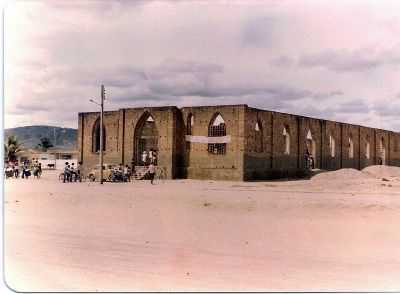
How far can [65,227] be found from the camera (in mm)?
10359

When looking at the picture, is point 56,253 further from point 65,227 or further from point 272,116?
point 272,116

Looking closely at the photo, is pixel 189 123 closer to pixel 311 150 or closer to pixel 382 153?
pixel 311 150

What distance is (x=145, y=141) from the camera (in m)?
29.3

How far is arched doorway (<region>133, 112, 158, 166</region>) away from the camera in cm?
2825

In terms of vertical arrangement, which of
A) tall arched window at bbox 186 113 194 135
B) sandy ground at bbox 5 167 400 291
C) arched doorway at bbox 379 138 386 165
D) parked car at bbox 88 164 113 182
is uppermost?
tall arched window at bbox 186 113 194 135

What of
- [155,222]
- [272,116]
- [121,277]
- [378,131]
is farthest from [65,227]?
[378,131]

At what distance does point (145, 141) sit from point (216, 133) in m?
4.78

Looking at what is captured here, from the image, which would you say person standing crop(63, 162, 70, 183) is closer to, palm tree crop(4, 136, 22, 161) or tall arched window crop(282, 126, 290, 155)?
palm tree crop(4, 136, 22, 161)

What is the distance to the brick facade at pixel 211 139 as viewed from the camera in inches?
1011

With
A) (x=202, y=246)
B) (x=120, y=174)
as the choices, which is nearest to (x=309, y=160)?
(x=120, y=174)

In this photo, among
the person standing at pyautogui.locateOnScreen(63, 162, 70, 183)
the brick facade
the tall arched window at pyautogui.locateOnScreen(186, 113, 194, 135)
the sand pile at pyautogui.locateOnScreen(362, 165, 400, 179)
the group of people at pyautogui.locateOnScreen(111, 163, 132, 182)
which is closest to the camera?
the person standing at pyautogui.locateOnScreen(63, 162, 70, 183)

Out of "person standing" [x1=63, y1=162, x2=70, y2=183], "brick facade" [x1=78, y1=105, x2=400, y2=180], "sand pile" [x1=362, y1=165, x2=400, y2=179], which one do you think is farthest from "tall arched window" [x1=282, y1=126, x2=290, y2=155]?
"person standing" [x1=63, y1=162, x2=70, y2=183]

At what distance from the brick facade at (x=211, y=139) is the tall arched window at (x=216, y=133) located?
0.25m

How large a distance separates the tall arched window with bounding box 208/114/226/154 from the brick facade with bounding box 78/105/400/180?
25 cm
